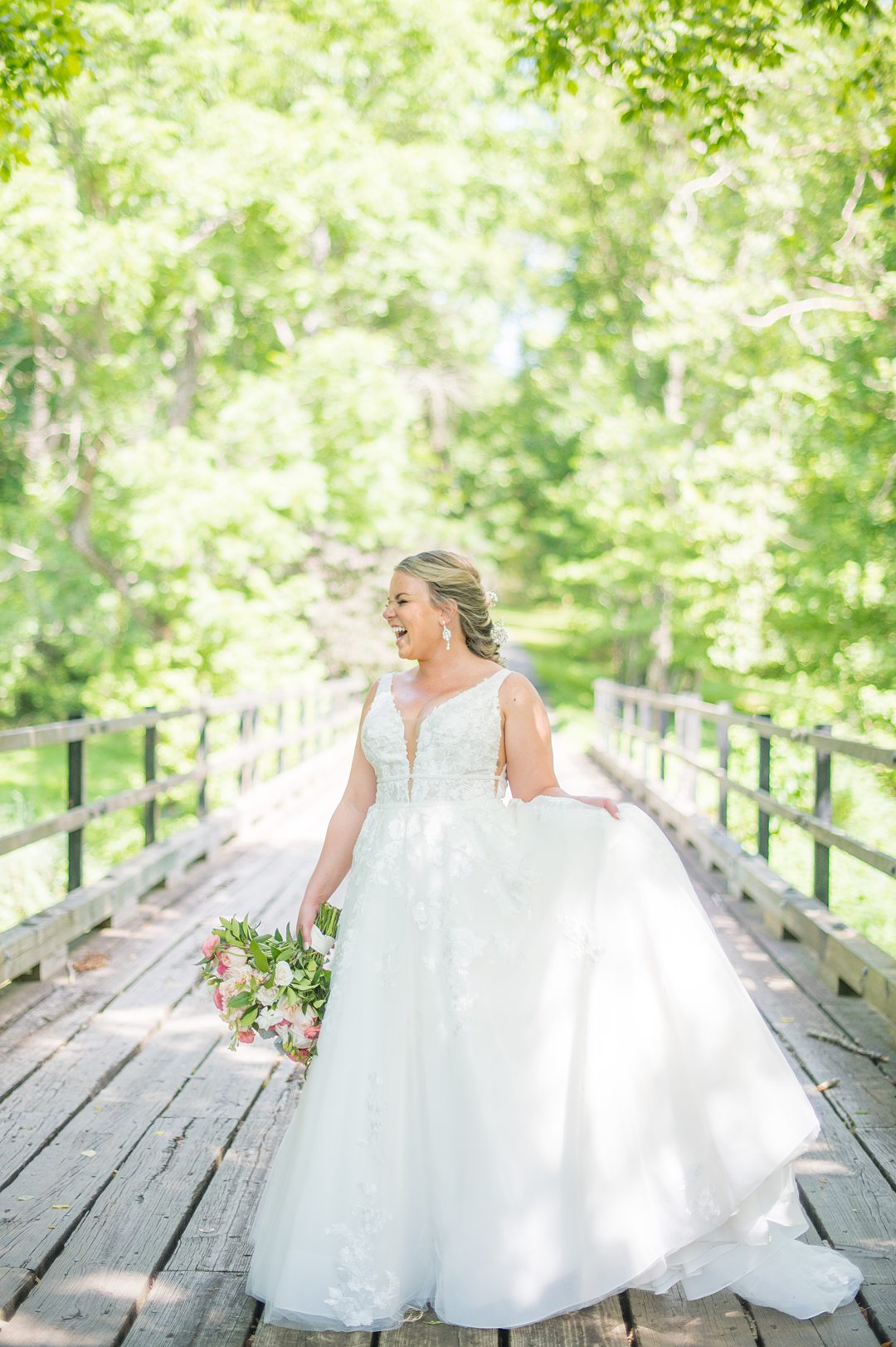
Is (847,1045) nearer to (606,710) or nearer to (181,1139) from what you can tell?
(181,1139)

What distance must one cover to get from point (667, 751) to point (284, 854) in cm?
383

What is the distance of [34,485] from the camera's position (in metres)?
17.2

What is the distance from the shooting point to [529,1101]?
9.41 feet

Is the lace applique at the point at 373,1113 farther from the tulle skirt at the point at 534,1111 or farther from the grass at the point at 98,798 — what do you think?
the grass at the point at 98,798

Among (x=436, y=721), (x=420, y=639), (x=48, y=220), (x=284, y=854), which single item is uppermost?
(x=48, y=220)

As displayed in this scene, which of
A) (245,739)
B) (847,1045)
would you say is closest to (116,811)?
(245,739)

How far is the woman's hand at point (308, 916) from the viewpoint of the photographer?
3.31 meters

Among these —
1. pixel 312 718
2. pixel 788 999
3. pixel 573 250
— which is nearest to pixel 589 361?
pixel 573 250

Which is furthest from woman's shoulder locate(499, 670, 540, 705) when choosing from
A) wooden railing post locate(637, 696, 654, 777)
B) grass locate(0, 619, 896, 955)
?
wooden railing post locate(637, 696, 654, 777)

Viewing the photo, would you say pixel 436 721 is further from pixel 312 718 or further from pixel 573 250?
pixel 573 250

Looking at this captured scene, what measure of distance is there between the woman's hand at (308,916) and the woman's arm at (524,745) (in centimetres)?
62

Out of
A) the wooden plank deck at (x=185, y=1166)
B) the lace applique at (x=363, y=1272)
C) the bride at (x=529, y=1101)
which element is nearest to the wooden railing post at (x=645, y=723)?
the wooden plank deck at (x=185, y=1166)

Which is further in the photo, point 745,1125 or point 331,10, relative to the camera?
point 331,10

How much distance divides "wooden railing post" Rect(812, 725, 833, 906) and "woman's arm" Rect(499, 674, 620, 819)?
10.4 ft
